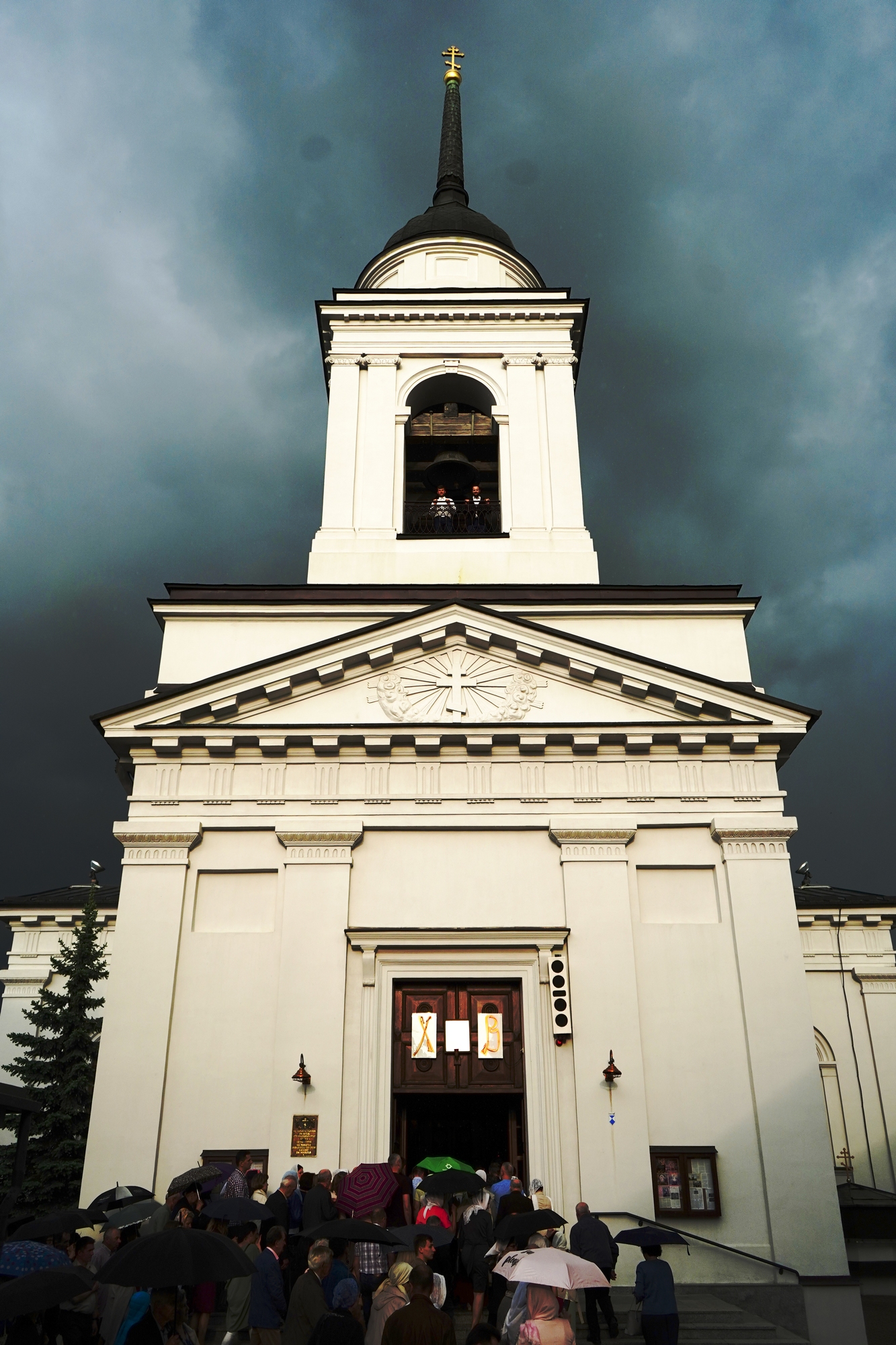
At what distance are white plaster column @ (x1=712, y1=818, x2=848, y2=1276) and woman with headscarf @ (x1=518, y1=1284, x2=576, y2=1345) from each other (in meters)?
10.4

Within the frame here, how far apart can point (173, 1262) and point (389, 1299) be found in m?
1.85

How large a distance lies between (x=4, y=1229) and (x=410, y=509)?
20.1m

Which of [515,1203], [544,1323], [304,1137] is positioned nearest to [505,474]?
[304,1137]

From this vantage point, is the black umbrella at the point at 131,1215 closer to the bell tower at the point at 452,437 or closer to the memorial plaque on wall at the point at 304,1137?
the memorial plaque on wall at the point at 304,1137

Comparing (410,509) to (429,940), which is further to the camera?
(410,509)

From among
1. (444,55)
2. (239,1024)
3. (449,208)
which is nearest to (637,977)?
(239,1024)

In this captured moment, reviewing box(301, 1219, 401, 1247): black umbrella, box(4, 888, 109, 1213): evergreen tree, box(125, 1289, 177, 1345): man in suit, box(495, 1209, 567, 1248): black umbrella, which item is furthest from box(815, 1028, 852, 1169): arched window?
box(125, 1289, 177, 1345): man in suit

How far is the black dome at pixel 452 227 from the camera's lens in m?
30.0

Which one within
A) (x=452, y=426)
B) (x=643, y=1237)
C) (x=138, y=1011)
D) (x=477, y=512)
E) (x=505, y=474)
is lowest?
(x=643, y=1237)

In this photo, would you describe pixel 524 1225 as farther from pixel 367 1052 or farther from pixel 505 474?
pixel 505 474

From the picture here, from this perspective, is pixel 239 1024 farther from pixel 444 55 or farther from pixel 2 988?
pixel 444 55

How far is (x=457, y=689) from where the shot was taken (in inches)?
765

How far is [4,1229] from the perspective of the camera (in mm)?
7199

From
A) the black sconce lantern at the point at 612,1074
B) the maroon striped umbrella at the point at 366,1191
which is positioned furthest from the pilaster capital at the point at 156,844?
the black sconce lantern at the point at 612,1074
